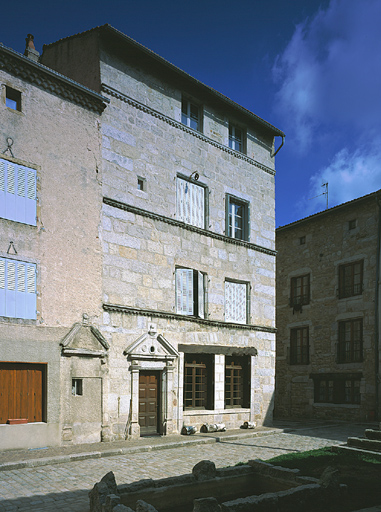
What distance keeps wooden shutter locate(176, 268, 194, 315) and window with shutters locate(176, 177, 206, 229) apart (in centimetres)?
148

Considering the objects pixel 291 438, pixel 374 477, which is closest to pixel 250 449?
pixel 291 438

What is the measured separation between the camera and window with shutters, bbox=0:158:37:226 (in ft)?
34.6

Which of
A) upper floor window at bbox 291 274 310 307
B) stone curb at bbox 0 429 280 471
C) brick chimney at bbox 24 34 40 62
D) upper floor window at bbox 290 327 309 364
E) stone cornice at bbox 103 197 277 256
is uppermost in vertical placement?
brick chimney at bbox 24 34 40 62

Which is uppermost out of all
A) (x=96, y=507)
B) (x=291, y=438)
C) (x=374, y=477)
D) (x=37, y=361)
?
(x=37, y=361)

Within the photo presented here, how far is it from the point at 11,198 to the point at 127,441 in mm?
6060

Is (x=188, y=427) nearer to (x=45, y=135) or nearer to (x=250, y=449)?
(x=250, y=449)

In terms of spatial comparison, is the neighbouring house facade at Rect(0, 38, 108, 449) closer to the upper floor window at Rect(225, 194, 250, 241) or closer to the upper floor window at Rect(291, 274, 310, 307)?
the upper floor window at Rect(225, 194, 250, 241)

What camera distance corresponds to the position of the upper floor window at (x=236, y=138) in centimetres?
1655

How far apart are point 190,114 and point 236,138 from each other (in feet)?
7.01


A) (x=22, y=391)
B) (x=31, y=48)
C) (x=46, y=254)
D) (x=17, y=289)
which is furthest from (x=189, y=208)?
(x=22, y=391)

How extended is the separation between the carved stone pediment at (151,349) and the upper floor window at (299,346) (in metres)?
8.92

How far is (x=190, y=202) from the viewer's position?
578 inches

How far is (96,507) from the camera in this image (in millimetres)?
5406

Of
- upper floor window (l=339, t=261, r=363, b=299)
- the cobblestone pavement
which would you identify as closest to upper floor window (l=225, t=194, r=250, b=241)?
upper floor window (l=339, t=261, r=363, b=299)
